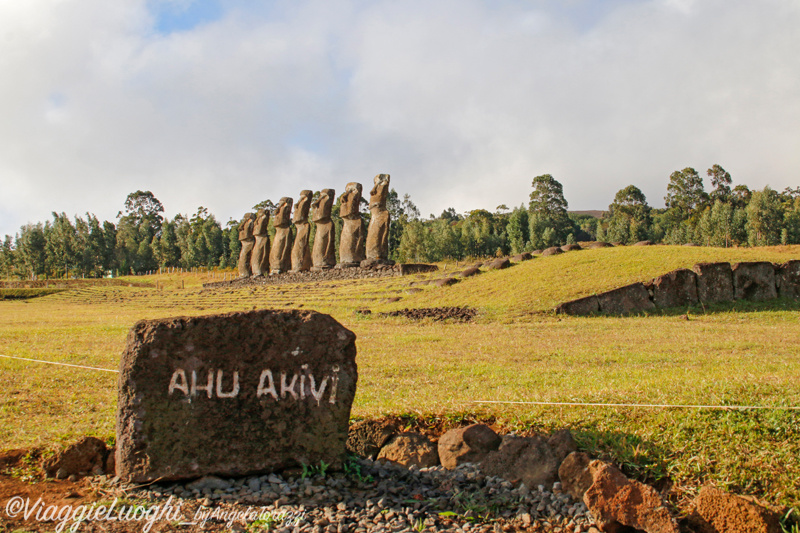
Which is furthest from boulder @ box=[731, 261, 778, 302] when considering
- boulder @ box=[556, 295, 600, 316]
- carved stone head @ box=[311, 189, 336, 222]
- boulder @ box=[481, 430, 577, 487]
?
carved stone head @ box=[311, 189, 336, 222]

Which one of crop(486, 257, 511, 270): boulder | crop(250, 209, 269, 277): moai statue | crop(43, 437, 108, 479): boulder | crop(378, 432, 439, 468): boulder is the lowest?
crop(378, 432, 439, 468): boulder

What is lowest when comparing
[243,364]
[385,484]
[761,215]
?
[385,484]

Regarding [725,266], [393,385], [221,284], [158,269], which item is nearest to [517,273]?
[725,266]

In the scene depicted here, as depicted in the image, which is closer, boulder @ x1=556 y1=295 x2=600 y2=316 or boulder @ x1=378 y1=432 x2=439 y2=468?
boulder @ x1=378 y1=432 x2=439 y2=468

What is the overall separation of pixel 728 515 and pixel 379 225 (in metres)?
21.6

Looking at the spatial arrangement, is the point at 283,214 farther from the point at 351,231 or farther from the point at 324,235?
the point at 351,231

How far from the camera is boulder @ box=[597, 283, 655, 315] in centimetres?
1316

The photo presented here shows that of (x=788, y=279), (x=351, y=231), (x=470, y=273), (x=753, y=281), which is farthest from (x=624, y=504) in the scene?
(x=351, y=231)

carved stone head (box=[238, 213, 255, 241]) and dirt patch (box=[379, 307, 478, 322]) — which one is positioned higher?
carved stone head (box=[238, 213, 255, 241])

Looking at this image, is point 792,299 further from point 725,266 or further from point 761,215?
point 761,215

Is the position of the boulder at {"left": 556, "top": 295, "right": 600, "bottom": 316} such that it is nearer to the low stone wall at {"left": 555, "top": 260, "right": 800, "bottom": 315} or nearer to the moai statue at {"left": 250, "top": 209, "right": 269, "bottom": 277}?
the low stone wall at {"left": 555, "top": 260, "right": 800, "bottom": 315}

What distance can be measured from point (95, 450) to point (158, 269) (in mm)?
65589

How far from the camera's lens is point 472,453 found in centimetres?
392

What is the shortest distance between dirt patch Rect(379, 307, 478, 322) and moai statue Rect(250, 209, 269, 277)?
1926cm
